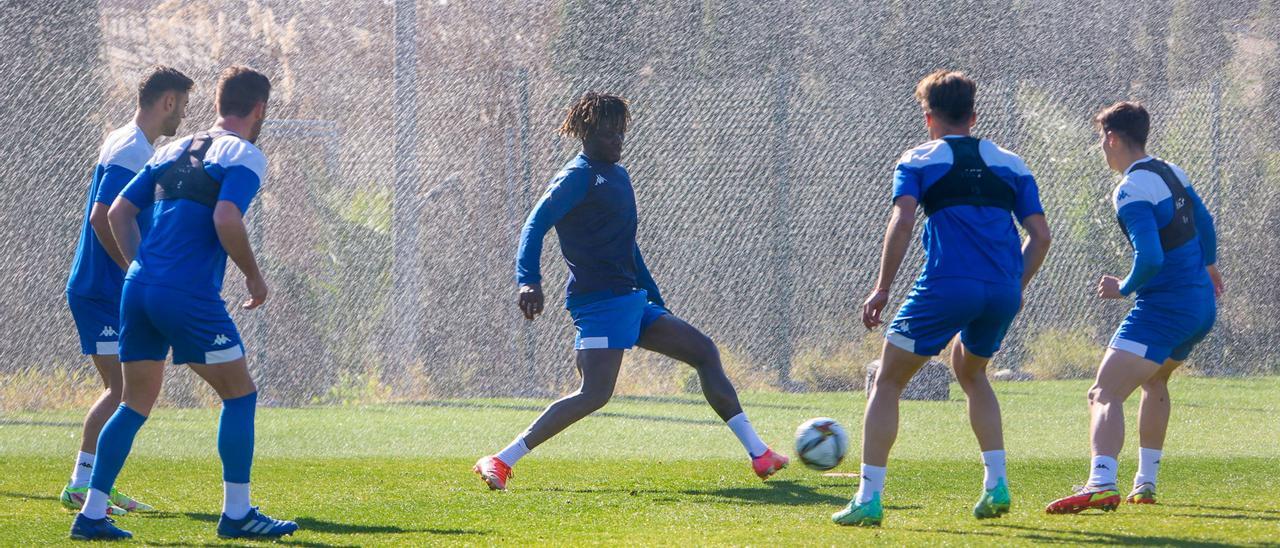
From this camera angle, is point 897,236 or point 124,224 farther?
point 124,224

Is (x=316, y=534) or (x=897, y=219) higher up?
(x=897, y=219)

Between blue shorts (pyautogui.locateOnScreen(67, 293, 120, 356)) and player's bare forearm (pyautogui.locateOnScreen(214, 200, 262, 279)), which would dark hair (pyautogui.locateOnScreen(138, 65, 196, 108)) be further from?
player's bare forearm (pyautogui.locateOnScreen(214, 200, 262, 279))

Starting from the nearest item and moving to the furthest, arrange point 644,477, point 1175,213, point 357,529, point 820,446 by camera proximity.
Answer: point 357,529
point 1175,213
point 820,446
point 644,477

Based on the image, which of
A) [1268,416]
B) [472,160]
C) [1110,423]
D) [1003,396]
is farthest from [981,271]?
[472,160]

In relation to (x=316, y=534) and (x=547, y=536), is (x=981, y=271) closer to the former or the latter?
(x=547, y=536)

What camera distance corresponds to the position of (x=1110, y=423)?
5.20 metres

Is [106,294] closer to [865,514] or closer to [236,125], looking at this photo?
[236,125]

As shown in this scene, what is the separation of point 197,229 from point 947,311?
240 cm

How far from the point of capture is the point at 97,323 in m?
5.52

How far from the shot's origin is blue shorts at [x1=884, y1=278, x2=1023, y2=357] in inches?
181

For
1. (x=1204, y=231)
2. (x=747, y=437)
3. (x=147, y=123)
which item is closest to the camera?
(x=1204, y=231)

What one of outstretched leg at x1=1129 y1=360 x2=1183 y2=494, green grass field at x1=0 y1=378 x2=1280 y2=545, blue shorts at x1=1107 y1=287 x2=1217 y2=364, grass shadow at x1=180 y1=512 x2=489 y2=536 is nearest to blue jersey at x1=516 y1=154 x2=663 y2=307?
green grass field at x1=0 y1=378 x2=1280 y2=545

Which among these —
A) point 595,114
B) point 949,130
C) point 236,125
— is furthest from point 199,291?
point 949,130

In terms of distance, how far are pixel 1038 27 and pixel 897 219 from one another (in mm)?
8841
